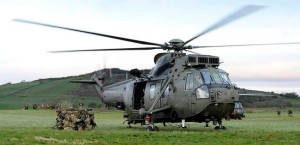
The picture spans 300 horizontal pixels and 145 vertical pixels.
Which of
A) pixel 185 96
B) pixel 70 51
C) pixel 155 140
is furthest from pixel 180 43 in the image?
pixel 155 140

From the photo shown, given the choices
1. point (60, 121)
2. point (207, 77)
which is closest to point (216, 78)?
point (207, 77)

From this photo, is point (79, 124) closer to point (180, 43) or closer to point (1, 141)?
point (180, 43)

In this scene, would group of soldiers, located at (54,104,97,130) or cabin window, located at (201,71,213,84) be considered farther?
group of soldiers, located at (54,104,97,130)

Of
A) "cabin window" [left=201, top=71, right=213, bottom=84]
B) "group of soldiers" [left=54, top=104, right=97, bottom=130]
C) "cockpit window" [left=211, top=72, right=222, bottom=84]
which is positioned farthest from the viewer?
"group of soldiers" [left=54, top=104, right=97, bottom=130]

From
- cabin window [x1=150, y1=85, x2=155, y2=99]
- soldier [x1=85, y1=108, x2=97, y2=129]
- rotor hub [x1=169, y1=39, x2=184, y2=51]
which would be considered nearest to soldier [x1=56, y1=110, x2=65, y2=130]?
soldier [x1=85, y1=108, x2=97, y2=129]

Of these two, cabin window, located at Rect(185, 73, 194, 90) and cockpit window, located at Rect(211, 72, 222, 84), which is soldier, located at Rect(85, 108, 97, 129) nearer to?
cabin window, located at Rect(185, 73, 194, 90)

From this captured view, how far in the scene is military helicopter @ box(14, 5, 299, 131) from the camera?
104ft

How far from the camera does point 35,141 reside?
20.6m

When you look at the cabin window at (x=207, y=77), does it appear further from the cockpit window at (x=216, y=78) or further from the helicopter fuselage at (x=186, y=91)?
the cockpit window at (x=216, y=78)

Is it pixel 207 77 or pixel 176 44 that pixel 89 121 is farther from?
pixel 207 77

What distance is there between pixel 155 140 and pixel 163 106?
40.8ft

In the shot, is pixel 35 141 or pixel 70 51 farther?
pixel 70 51

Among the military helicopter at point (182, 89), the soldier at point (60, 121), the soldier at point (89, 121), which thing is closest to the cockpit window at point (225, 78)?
the military helicopter at point (182, 89)

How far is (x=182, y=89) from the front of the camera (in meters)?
32.9
